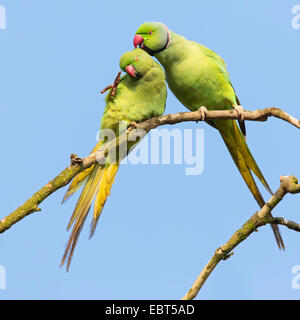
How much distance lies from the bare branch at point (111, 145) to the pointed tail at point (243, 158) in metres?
0.58

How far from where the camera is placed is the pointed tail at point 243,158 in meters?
3.90

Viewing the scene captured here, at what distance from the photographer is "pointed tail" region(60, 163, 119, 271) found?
334 centimetres

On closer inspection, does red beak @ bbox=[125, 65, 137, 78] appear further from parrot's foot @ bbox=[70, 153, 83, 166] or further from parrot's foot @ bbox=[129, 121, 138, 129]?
parrot's foot @ bbox=[70, 153, 83, 166]

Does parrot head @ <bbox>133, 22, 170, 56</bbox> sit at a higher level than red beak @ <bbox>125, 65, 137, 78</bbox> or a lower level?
higher

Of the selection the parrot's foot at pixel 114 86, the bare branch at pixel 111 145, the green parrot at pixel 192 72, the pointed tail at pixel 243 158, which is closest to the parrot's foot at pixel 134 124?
the bare branch at pixel 111 145

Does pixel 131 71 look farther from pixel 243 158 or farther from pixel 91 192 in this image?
pixel 243 158

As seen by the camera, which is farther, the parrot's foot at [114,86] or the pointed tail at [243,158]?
the pointed tail at [243,158]

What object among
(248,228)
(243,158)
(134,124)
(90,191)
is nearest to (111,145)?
(134,124)

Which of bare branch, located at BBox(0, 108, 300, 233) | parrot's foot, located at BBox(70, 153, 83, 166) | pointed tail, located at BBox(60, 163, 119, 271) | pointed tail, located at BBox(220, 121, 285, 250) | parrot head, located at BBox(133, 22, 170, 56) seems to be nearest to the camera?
bare branch, located at BBox(0, 108, 300, 233)

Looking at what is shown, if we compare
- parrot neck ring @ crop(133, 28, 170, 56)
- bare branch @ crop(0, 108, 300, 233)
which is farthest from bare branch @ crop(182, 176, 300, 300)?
parrot neck ring @ crop(133, 28, 170, 56)

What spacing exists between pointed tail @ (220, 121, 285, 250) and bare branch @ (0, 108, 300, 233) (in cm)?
58

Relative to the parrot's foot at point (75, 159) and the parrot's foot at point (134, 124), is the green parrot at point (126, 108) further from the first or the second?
the parrot's foot at point (75, 159)

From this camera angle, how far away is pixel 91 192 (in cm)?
348

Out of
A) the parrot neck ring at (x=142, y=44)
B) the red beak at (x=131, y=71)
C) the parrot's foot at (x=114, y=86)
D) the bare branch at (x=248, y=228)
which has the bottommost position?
the bare branch at (x=248, y=228)
